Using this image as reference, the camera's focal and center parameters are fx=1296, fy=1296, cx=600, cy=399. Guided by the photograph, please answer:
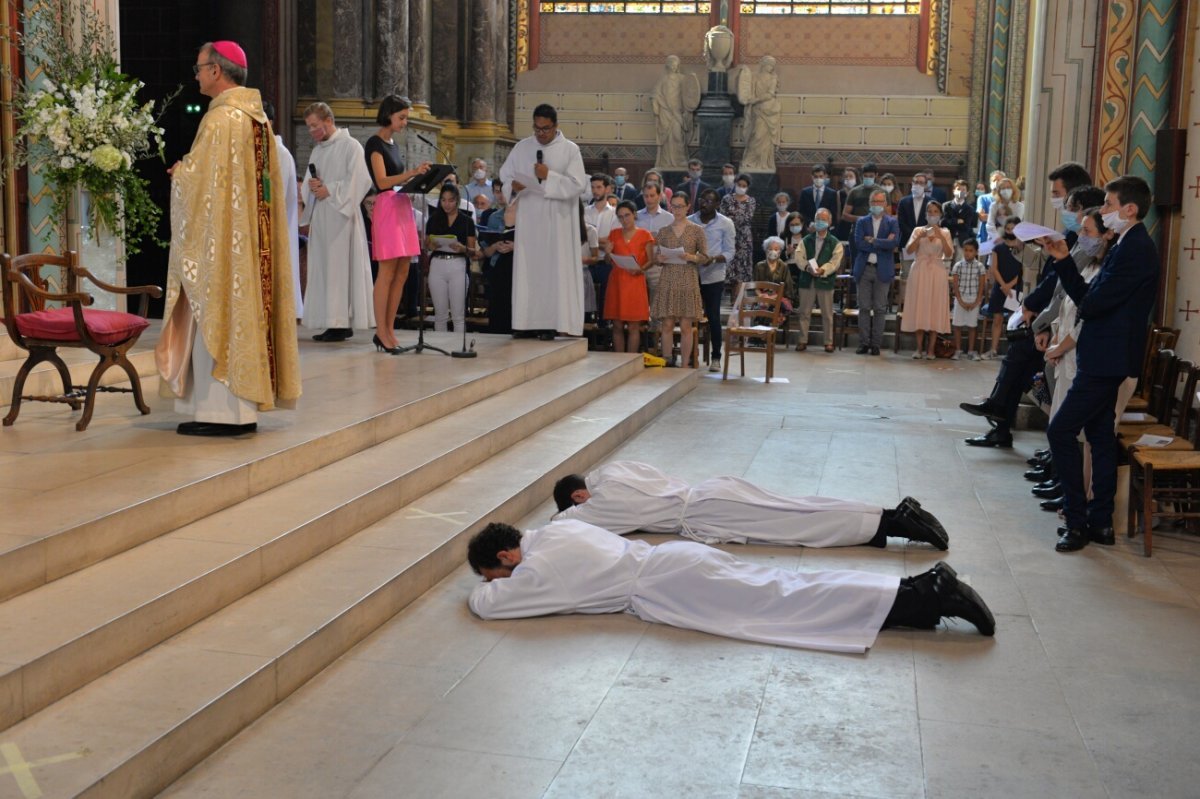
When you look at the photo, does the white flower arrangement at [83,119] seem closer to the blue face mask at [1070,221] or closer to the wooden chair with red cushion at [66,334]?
the wooden chair with red cushion at [66,334]

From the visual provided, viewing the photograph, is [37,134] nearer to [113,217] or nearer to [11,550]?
[113,217]

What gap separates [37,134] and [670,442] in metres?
4.19

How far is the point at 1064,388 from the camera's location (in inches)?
257

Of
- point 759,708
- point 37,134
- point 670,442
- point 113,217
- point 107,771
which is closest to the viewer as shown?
point 107,771

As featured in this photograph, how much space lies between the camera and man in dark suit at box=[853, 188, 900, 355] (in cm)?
1380

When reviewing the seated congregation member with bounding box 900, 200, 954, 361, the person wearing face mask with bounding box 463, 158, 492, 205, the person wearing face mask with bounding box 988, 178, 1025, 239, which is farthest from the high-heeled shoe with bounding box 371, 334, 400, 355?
the person wearing face mask with bounding box 988, 178, 1025, 239

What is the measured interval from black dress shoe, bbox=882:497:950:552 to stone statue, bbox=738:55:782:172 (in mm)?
15606

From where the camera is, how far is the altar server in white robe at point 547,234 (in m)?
10.0

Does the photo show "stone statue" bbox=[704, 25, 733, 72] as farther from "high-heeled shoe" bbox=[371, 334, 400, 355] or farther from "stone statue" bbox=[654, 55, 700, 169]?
"high-heeled shoe" bbox=[371, 334, 400, 355]

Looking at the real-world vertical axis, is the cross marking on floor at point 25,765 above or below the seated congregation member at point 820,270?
below

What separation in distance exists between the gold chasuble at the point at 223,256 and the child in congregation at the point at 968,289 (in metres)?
9.95

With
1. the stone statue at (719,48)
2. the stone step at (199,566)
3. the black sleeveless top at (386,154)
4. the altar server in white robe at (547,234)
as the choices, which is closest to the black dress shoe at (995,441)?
the altar server in white robe at (547,234)

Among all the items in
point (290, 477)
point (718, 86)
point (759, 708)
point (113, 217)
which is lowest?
point (759, 708)

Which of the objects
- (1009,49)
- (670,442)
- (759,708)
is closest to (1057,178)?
(670,442)
